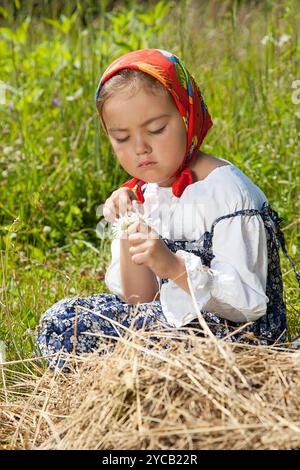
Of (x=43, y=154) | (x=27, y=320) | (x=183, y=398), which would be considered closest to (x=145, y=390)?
(x=183, y=398)

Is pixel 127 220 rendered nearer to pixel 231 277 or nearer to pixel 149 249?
pixel 149 249

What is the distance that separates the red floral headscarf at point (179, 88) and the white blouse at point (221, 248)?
6 centimetres

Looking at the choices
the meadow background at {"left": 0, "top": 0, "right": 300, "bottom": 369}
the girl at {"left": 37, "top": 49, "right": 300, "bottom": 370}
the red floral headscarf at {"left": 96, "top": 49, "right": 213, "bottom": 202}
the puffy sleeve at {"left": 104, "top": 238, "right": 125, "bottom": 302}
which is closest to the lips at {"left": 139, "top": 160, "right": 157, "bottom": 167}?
the girl at {"left": 37, "top": 49, "right": 300, "bottom": 370}

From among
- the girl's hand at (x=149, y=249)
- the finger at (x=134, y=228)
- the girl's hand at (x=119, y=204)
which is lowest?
the girl's hand at (x=149, y=249)

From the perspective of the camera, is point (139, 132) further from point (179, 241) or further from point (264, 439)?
point (264, 439)

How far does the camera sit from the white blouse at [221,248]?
2367 mm

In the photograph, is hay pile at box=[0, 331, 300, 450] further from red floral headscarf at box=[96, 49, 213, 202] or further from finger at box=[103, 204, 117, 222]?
red floral headscarf at box=[96, 49, 213, 202]

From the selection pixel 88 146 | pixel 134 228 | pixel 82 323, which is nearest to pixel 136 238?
pixel 134 228

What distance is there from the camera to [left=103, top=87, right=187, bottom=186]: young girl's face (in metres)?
2.42

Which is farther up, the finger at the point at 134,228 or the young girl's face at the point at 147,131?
the young girl's face at the point at 147,131

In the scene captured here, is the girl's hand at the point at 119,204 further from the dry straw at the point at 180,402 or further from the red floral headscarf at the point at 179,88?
the dry straw at the point at 180,402

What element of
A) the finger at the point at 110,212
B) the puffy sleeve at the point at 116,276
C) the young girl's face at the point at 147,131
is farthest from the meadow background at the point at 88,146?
the young girl's face at the point at 147,131

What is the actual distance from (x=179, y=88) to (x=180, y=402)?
940 mm

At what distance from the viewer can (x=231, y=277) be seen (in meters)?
2.37
